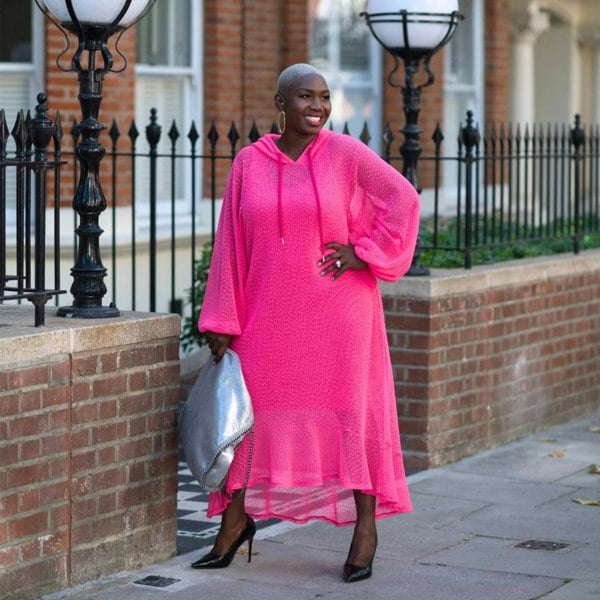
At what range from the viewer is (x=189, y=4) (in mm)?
11469

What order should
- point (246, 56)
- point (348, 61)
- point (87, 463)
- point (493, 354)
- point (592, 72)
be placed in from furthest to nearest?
point (592, 72) → point (348, 61) → point (246, 56) → point (493, 354) → point (87, 463)

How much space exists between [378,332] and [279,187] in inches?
26.5

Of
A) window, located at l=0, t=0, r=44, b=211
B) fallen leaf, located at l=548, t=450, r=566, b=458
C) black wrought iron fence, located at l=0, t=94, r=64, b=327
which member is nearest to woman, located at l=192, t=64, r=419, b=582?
black wrought iron fence, located at l=0, t=94, r=64, b=327

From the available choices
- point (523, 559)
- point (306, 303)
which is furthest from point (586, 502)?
point (306, 303)

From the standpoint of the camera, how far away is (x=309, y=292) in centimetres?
583

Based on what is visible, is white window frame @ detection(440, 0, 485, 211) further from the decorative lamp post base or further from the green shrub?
the decorative lamp post base

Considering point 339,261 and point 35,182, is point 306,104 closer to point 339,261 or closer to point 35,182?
point 339,261

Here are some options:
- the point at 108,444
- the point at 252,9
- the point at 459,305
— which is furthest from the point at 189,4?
the point at 108,444

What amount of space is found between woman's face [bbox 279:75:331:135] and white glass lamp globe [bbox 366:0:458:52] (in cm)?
244

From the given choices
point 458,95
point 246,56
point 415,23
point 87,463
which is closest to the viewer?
point 87,463

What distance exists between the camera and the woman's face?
576 centimetres

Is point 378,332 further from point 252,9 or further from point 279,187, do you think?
point 252,9

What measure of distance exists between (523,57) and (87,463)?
12.0m

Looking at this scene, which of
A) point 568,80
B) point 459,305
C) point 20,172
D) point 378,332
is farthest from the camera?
point 568,80
